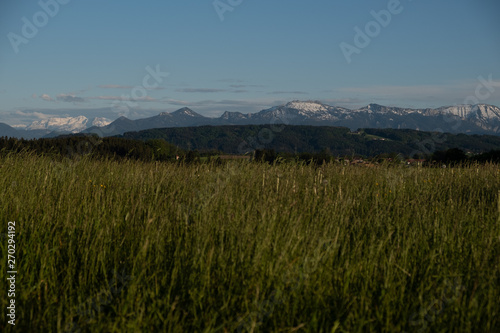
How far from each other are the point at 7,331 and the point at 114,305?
654 millimetres

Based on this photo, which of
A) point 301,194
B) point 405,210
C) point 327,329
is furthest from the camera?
point 301,194

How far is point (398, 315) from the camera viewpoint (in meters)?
2.71

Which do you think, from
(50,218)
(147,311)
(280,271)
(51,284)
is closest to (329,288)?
(280,271)

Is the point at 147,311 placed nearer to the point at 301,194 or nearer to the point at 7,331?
the point at 7,331

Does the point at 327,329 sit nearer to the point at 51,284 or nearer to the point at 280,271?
the point at 280,271

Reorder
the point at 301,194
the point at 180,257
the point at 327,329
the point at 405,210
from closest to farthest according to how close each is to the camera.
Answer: the point at 327,329
the point at 180,257
the point at 405,210
the point at 301,194

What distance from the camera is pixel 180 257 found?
3254 millimetres

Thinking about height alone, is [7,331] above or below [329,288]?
below

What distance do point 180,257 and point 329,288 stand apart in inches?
47.7

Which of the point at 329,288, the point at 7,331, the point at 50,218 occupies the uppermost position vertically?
the point at 50,218

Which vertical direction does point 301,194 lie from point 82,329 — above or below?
above

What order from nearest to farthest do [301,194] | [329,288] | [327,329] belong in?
[327,329] → [329,288] → [301,194]

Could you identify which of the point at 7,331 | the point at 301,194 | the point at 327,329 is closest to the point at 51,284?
the point at 7,331

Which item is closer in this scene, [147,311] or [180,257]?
[147,311]
